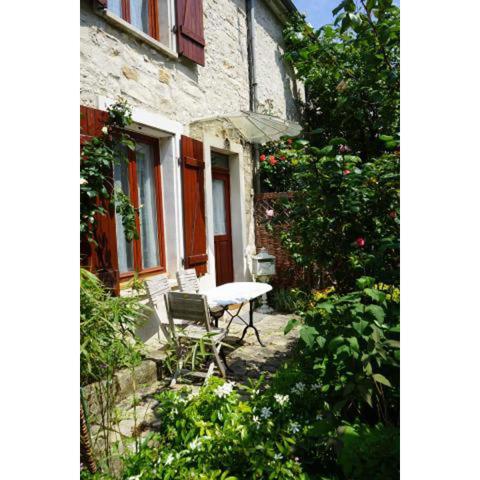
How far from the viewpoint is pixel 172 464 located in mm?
1701

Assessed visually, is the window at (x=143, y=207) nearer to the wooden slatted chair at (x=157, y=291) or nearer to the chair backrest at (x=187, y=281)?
the chair backrest at (x=187, y=281)

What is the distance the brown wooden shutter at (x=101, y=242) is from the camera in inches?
138

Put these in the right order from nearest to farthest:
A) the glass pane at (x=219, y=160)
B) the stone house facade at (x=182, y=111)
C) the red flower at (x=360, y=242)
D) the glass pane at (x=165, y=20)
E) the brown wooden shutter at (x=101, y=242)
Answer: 1. the red flower at (x=360, y=242)
2. the brown wooden shutter at (x=101, y=242)
3. the stone house facade at (x=182, y=111)
4. the glass pane at (x=165, y=20)
5. the glass pane at (x=219, y=160)

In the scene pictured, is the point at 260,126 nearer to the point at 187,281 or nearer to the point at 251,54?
the point at 251,54

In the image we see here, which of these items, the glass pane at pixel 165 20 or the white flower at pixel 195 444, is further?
the glass pane at pixel 165 20

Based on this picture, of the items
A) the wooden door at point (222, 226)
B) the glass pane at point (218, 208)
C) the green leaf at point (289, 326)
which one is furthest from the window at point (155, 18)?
the green leaf at point (289, 326)

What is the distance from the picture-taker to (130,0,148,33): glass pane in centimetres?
452

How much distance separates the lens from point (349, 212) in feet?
8.52

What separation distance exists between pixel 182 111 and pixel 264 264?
9.25 ft

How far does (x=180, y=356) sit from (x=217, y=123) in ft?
12.2

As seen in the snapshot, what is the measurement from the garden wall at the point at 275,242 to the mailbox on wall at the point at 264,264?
237mm
